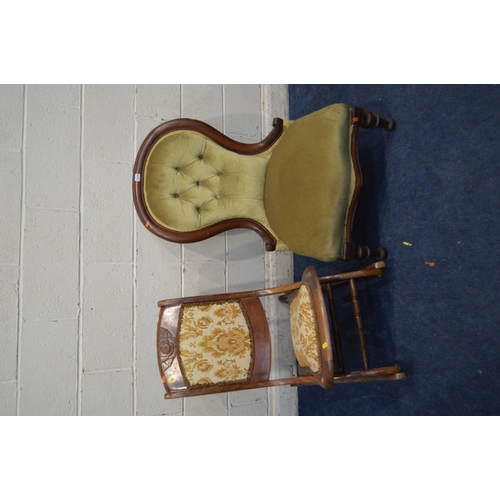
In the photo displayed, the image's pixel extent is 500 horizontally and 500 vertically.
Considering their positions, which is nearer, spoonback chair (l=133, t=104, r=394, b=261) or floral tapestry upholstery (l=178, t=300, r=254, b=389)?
spoonback chair (l=133, t=104, r=394, b=261)

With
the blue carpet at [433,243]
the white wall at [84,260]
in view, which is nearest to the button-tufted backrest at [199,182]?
the white wall at [84,260]

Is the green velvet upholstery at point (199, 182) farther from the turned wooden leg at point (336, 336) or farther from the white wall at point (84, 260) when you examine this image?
the turned wooden leg at point (336, 336)

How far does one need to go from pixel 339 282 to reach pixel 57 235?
1286mm

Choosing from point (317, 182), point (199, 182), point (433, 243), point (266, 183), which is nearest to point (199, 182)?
point (199, 182)

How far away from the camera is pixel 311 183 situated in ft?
4.94

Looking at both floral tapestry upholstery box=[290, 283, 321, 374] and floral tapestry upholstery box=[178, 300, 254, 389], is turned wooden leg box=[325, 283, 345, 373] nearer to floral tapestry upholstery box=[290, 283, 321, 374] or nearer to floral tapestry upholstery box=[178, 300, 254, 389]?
floral tapestry upholstery box=[290, 283, 321, 374]

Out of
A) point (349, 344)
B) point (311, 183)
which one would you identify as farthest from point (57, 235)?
point (349, 344)

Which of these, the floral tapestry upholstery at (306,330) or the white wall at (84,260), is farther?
the white wall at (84,260)

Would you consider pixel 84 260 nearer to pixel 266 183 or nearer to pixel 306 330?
pixel 266 183

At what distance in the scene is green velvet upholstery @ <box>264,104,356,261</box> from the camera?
4.76 ft

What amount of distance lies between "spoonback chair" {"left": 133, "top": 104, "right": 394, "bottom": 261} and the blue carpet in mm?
136

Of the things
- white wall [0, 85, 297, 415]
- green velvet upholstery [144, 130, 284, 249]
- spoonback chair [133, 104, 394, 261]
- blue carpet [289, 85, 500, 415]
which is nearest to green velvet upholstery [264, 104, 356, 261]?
spoonback chair [133, 104, 394, 261]

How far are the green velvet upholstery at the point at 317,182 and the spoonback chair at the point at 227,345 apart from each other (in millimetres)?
194

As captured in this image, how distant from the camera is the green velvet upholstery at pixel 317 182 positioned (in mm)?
1450
